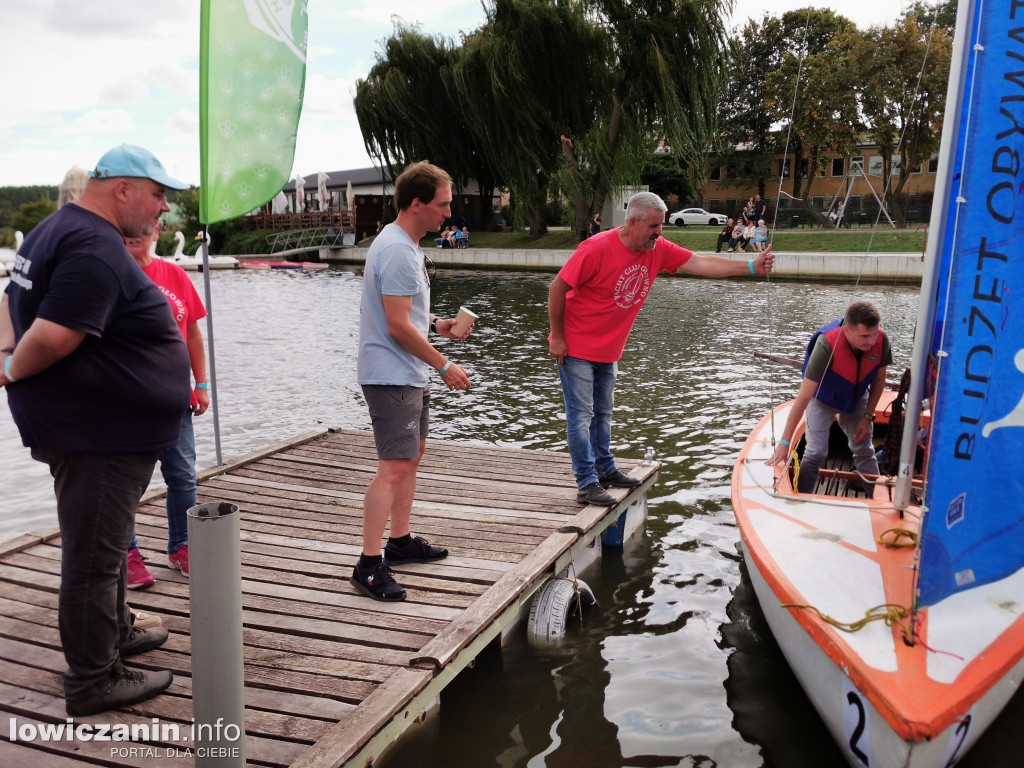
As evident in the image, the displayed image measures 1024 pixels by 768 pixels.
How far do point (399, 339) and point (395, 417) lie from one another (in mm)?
387

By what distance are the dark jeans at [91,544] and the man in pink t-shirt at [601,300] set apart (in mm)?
2698

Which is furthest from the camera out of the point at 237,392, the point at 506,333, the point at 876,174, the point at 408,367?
the point at 876,174

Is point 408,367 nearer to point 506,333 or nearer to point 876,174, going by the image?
point 506,333

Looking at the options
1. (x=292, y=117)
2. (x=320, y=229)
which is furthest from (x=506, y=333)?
(x=320, y=229)

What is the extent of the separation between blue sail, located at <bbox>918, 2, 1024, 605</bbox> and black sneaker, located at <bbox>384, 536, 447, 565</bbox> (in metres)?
2.55

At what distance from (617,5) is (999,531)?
27603 mm

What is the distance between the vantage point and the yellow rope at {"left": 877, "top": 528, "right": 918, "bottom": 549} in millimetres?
4098

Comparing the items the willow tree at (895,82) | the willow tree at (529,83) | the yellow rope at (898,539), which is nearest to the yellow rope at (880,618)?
the yellow rope at (898,539)

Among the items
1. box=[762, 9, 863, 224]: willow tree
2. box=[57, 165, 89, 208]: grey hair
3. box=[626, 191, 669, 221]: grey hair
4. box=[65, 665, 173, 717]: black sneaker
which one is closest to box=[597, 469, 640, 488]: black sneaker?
box=[626, 191, 669, 221]: grey hair

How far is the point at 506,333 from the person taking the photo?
17438 millimetres

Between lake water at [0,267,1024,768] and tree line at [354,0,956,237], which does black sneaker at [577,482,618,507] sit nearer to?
lake water at [0,267,1024,768]

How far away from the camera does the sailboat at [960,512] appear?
316 centimetres

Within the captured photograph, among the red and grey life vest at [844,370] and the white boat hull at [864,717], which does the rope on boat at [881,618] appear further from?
the red and grey life vest at [844,370]

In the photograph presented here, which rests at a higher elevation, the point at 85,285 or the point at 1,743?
the point at 85,285
